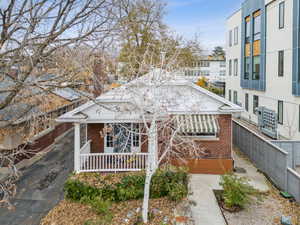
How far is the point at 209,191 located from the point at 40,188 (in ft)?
32.0

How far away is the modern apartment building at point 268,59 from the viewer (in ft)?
64.9

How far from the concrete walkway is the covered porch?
3.33 m

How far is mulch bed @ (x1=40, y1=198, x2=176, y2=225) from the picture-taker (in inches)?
413

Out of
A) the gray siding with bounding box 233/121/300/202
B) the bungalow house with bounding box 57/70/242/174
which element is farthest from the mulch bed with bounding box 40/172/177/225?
the gray siding with bounding box 233/121/300/202

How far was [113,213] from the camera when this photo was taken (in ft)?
36.6

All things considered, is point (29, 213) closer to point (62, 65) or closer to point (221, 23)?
point (62, 65)

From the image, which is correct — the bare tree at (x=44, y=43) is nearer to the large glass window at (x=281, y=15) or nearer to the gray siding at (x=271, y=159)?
the gray siding at (x=271, y=159)

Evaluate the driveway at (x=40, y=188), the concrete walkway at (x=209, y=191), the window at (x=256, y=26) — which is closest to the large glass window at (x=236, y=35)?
the window at (x=256, y=26)

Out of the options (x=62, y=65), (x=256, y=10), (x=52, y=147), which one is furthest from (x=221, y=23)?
(x=62, y=65)

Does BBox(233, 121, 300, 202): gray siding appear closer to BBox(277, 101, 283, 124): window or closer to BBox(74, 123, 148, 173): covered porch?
BBox(277, 101, 283, 124): window

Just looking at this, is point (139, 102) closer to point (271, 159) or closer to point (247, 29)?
point (271, 159)

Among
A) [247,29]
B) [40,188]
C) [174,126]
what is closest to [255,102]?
[247,29]

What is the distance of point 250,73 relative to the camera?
93.2ft

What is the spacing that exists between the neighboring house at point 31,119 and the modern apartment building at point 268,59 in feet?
55.0
